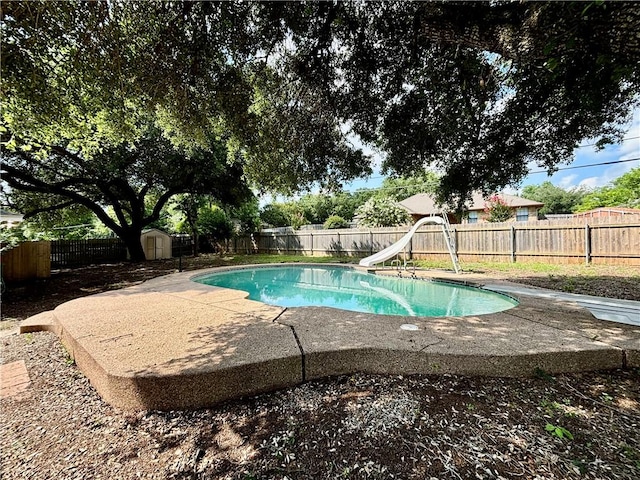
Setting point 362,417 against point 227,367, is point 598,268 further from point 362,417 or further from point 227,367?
point 227,367

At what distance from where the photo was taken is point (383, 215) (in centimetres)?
1415

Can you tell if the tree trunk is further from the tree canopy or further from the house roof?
the house roof

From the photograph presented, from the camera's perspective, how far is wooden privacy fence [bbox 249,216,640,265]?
7.96 m

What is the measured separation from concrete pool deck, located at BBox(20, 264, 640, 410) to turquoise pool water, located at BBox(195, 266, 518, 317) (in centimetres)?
186

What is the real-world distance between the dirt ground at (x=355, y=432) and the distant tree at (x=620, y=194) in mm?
32655

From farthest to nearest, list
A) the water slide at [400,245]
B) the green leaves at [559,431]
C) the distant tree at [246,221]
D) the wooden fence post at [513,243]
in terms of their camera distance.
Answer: the distant tree at [246,221]
the wooden fence post at [513,243]
the water slide at [400,245]
the green leaves at [559,431]

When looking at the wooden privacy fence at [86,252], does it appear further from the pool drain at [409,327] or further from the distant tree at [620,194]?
the distant tree at [620,194]

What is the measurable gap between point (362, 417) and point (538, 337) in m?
2.04

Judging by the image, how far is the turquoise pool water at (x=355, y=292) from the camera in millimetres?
5617

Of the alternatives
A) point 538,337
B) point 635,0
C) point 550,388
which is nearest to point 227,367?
point 550,388

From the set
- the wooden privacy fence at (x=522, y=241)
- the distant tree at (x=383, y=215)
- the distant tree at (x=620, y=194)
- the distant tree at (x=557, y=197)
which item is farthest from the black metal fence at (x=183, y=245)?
the distant tree at (x=557, y=197)

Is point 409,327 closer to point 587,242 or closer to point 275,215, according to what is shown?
point 587,242

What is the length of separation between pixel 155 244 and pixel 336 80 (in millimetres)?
14466

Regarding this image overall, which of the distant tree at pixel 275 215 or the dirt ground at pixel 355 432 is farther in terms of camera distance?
the distant tree at pixel 275 215
